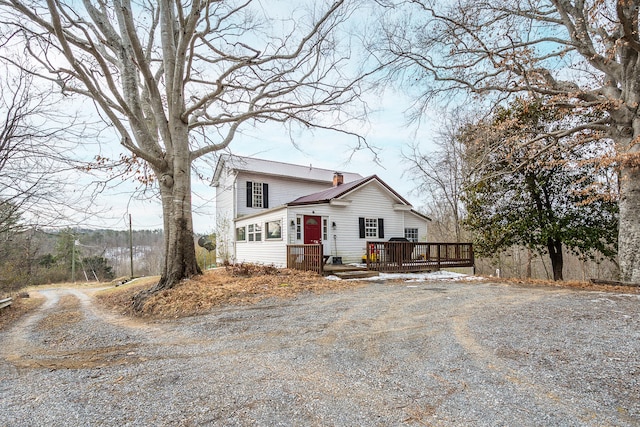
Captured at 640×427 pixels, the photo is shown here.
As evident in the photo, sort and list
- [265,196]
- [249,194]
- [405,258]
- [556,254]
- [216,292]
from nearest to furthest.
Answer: [216,292] → [405,258] → [556,254] → [249,194] → [265,196]

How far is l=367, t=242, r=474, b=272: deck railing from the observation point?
11391 mm

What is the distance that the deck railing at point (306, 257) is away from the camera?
34.6ft

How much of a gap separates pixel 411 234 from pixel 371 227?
11.3ft

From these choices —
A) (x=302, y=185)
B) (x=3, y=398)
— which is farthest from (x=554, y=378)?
(x=302, y=185)

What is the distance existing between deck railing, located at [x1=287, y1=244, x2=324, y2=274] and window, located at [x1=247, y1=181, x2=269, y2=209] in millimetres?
6655

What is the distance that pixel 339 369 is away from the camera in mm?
2943

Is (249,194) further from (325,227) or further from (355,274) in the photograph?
(355,274)

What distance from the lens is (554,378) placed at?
2619mm

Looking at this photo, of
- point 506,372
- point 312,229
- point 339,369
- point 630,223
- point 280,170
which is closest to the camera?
point 506,372

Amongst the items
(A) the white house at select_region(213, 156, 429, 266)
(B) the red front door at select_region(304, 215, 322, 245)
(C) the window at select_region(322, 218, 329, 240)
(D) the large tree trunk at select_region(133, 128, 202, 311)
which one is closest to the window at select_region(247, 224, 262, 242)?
(A) the white house at select_region(213, 156, 429, 266)

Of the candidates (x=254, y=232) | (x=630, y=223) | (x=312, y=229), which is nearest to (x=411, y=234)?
(x=312, y=229)

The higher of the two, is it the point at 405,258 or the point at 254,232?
the point at 254,232

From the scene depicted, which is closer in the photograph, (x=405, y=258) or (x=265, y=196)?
(x=405, y=258)

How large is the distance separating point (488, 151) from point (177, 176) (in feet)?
30.2
